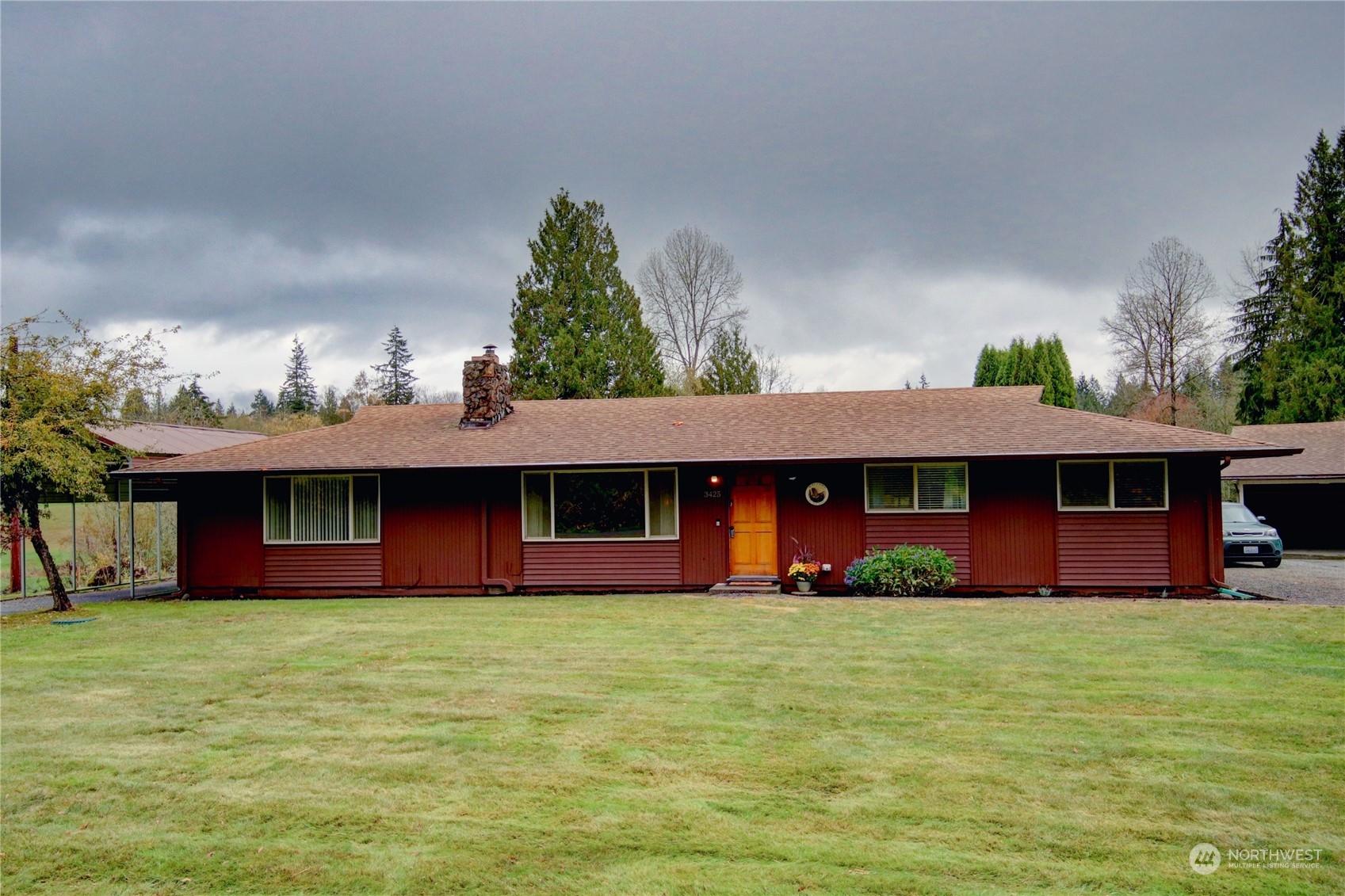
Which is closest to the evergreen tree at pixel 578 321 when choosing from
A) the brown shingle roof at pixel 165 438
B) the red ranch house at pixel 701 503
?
the brown shingle roof at pixel 165 438

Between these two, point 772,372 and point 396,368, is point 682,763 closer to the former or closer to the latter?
point 772,372

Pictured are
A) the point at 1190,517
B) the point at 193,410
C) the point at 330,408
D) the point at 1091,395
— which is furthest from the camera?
the point at 1091,395

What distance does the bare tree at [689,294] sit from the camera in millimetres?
31234

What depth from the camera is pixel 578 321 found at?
2736cm

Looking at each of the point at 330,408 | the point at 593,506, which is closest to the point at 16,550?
the point at 593,506

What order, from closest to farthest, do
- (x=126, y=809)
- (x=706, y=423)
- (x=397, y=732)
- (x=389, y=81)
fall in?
(x=126, y=809), (x=397, y=732), (x=706, y=423), (x=389, y=81)

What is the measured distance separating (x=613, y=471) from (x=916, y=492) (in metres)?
5.11

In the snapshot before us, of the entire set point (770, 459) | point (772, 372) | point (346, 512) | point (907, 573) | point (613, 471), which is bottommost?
point (907, 573)

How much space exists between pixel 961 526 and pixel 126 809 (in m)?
11.3

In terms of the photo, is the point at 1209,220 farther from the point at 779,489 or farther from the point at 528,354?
the point at 528,354

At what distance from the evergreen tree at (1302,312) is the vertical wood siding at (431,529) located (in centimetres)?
2804

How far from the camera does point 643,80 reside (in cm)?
1683

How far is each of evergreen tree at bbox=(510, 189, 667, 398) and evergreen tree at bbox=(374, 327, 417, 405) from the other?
21.5 meters

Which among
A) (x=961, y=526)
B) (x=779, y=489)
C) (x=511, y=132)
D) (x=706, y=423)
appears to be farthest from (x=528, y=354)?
(x=961, y=526)
